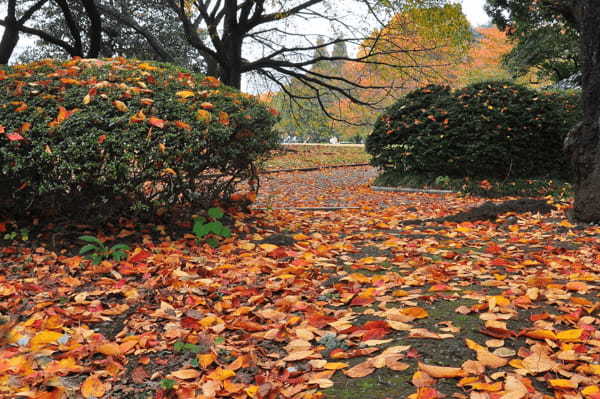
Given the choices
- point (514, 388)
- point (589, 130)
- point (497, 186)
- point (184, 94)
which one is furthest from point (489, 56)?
point (514, 388)

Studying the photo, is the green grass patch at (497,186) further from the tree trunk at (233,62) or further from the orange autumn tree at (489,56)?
the orange autumn tree at (489,56)

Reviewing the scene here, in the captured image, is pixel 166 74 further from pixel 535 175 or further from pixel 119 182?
pixel 535 175

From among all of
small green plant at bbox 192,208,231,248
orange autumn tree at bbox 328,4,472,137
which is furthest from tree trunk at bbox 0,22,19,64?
small green plant at bbox 192,208,231,248

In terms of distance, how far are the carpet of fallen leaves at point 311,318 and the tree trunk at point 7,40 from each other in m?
10.3

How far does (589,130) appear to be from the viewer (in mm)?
4926

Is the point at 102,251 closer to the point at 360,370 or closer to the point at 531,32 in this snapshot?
the point at 360,370

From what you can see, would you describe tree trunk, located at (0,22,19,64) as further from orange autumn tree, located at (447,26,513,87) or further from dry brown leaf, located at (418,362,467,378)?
orange autumn tree, located at (447,26,513,87)

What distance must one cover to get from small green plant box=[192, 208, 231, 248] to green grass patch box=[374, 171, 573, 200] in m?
5.35

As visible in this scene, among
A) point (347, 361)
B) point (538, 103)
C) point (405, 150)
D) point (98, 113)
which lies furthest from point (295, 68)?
point (347, 361)

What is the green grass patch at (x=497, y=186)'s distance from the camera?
817 centimetres

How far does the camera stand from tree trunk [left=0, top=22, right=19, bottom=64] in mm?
12164


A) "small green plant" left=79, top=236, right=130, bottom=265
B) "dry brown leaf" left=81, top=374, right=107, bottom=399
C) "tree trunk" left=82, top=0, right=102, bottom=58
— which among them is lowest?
"dry brown leaf" left=81, top=374, right=107, bottom=399

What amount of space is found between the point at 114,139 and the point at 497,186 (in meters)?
6.70

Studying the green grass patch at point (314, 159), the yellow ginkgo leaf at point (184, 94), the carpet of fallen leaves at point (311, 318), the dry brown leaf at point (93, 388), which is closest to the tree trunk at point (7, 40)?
the green grass patch at point (314, 159)
